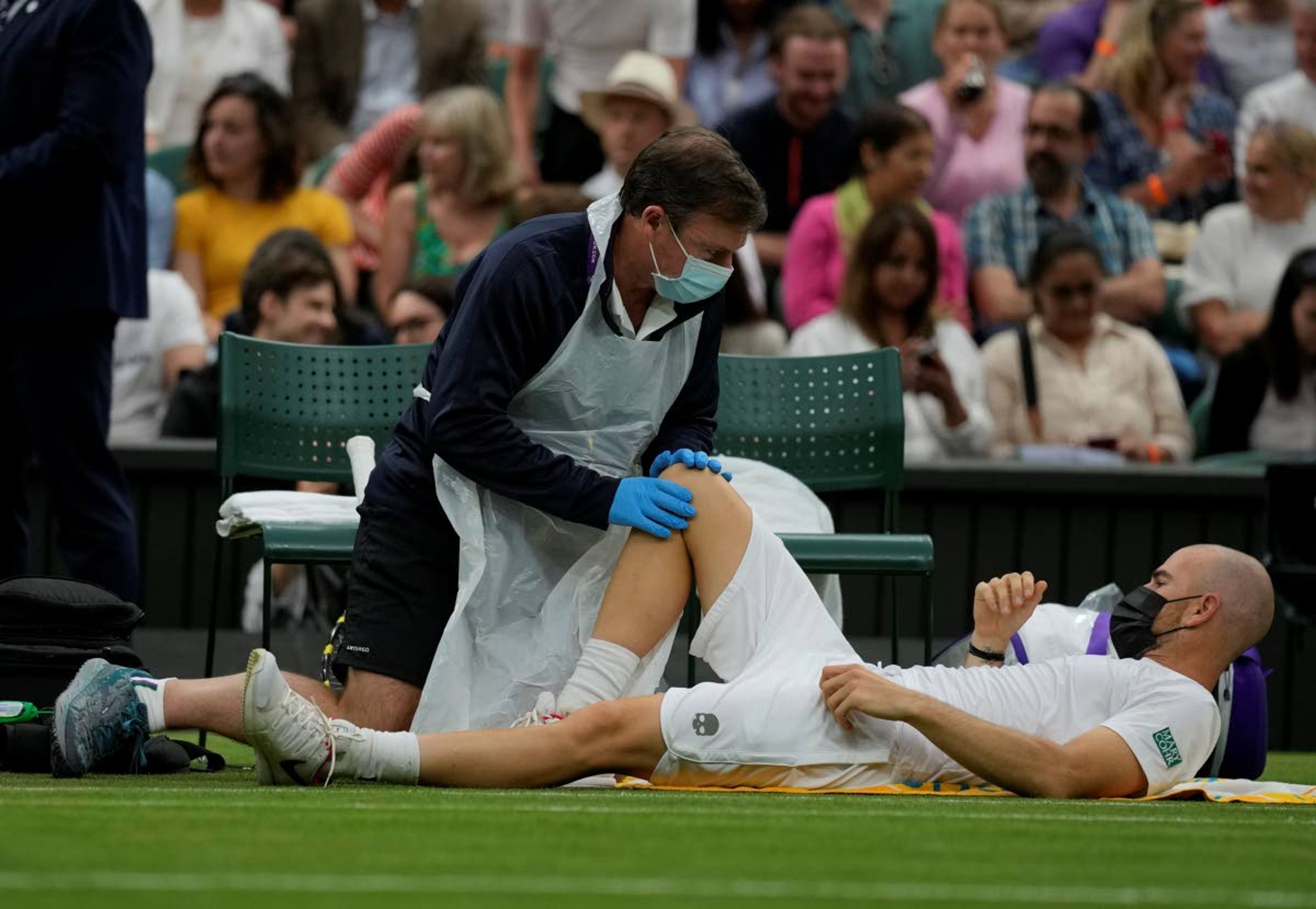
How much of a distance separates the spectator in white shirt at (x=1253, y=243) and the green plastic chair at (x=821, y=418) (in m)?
3.28

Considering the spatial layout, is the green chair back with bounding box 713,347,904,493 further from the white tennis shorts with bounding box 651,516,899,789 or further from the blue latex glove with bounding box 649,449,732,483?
the white tennis shorts with bounding box 651,516,899,789

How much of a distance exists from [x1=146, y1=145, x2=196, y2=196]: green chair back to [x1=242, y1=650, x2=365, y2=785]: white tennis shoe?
5.38 meters

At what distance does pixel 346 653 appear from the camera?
5.05 metres

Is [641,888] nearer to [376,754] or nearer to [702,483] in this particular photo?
[376,754]

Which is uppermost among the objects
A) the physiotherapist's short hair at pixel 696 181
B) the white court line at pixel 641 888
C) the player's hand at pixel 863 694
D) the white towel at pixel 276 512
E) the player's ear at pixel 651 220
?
the physiotherapist's short hair at pixel 696 181

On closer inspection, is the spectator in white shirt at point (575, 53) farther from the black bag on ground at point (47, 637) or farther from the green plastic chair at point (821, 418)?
the black bag on ground at point (47, 637)

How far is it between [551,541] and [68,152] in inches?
72.9

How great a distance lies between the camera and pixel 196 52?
999cm

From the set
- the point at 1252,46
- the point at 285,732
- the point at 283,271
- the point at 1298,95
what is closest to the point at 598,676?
the point at 285,732

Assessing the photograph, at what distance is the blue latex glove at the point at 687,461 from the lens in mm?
4930

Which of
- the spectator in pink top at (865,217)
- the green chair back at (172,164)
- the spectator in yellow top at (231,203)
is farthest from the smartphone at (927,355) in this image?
the green chair back at (172,164)

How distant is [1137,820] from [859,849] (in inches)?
29.9

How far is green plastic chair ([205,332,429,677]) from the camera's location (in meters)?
6.17

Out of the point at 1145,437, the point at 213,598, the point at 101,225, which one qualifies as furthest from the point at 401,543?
the point at 1145,437
